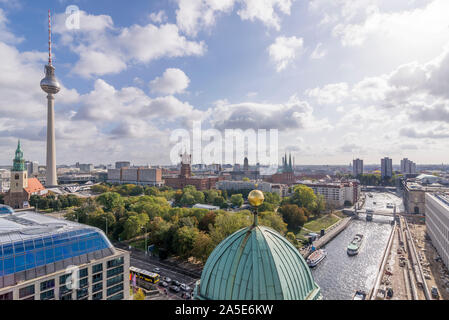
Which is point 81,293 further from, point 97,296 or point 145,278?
point 145,278

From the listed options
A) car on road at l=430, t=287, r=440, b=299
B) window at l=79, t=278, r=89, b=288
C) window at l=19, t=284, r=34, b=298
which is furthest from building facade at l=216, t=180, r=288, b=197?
window at l=19, t=284, r=34, b=298

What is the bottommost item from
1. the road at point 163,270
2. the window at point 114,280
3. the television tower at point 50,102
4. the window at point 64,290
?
the road at point 163,270

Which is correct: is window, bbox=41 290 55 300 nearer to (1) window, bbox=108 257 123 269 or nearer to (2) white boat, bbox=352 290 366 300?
(1) window, bbox=108 257 123 269

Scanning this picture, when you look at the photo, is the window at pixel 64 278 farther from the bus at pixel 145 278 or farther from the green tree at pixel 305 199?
the green tree at pixel 305 199

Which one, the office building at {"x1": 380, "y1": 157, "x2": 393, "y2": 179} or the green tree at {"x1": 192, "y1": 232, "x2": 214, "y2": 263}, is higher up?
the office building at {"x1": 380, "y1": 157, "x2": 393, "y2": 179}

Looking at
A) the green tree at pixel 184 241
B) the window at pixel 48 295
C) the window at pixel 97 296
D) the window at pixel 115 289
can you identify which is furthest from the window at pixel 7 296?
the green tree at pixel 184 241
